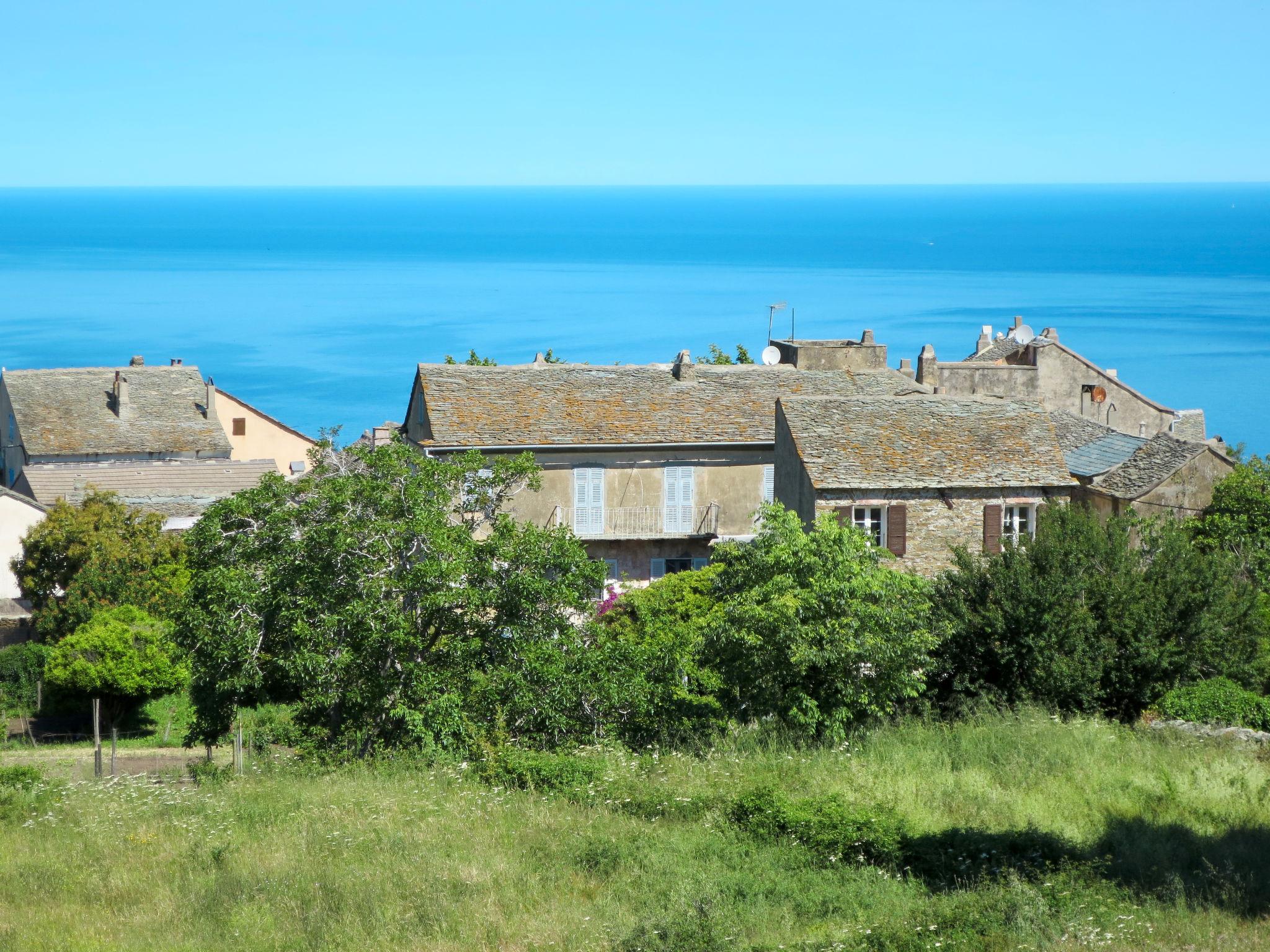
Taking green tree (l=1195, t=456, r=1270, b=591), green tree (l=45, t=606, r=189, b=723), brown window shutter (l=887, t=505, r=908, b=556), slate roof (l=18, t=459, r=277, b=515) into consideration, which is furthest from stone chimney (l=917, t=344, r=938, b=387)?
green tree (l=45, t=606, r=189, b=723)

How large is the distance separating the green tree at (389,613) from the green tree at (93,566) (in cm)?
1394

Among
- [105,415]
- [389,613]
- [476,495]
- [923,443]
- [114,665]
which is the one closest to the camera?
[389,613]

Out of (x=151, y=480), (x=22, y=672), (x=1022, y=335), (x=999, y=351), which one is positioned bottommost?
(x=22, y=672)

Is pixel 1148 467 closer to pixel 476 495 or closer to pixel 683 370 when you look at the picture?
pixel 683 370

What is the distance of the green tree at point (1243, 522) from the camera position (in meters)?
28.0

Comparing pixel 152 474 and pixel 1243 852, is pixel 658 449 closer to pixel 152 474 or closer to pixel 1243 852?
pixel 152 474

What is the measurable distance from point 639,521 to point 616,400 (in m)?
3.31

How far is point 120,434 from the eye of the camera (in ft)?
169

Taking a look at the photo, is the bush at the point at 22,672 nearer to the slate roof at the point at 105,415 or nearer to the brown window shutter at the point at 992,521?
the slate roof at the point at 105,415

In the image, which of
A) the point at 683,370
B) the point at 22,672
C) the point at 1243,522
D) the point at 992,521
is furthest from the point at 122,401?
the point at 1243,522

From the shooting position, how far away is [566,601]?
19.4 m

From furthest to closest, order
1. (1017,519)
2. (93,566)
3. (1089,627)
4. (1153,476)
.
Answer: (93,566) → (1153,476) → (1017,519) → (1089,627)

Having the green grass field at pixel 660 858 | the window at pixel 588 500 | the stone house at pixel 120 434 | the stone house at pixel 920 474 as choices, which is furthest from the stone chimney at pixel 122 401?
the green grass field at pixel 660 858

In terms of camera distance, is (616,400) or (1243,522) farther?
(616,400)
